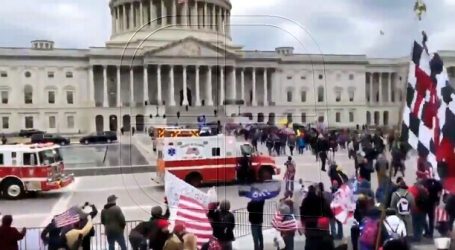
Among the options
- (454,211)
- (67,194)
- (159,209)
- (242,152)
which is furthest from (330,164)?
(67,194)

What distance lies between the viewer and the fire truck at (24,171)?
16.0 metres

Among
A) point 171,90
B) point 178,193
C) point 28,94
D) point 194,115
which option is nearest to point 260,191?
point 178,193

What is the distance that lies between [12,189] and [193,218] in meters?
11.4

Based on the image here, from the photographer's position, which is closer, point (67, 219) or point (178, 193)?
point (178, 193)

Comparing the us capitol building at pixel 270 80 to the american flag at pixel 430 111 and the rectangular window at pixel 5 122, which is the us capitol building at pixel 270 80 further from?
the rectangular window at pixel 5 122

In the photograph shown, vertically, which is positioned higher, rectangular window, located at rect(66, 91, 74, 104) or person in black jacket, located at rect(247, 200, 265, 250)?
rectangular window, located at rect(66, 91, 74, 104)

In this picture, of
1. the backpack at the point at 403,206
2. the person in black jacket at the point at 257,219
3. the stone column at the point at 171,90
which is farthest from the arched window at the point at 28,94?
the backpack at the point at 403,206

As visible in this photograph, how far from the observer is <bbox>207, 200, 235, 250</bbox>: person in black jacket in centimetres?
675

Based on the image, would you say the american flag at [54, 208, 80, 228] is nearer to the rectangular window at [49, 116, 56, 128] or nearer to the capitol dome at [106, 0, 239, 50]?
the capitol dome at [106, 0, 239, 50]

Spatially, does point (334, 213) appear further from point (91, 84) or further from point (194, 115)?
point (91, 84)

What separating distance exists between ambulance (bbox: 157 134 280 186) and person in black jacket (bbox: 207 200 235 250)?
1.35 ft

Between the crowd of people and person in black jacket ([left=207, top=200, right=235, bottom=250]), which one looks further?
person in black jacket ([left=207, top=200, right=235, bottom=250])

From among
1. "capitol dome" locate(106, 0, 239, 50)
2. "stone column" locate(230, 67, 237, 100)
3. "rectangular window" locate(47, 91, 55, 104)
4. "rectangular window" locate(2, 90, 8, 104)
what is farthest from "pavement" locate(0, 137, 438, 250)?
"rectangular window" locate(47, 91, 55, 104)

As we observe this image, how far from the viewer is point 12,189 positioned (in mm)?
15938
